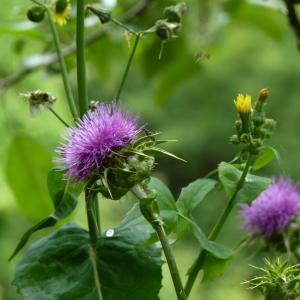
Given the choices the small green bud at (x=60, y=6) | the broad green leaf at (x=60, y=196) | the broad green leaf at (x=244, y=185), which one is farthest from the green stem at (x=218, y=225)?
the small green bud at (x=60, y=6)

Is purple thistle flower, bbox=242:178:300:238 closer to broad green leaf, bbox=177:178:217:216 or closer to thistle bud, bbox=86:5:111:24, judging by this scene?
broad green leaf, bbox=177:178:217:216

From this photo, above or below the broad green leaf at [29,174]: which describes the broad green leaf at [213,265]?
above

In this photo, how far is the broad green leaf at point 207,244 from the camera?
0.60 meters

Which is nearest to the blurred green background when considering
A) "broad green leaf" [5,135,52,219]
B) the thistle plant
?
"broad green leaf" [5,135,52,219]

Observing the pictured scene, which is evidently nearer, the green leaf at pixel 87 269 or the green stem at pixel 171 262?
the green stem at pixel 171 262

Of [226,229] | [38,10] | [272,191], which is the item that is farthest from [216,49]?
[226,229]

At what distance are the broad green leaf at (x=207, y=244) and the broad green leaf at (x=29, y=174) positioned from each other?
455 mm

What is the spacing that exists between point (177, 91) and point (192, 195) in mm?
6349

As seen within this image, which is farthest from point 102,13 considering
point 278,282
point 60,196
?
point 278,282

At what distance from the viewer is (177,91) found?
6.96 metres

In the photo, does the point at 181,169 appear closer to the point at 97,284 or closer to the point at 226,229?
the point at 226,229

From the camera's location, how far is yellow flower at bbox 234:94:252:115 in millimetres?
601

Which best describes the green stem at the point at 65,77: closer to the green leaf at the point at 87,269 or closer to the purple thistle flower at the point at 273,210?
the green leaf at the point at 87,269

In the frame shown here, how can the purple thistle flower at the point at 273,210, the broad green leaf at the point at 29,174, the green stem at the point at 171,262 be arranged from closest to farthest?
the green stem at the point at 171,262 < the purple thistle flower at the point at 273,210 < the broad green leaf at the point at 29,174
